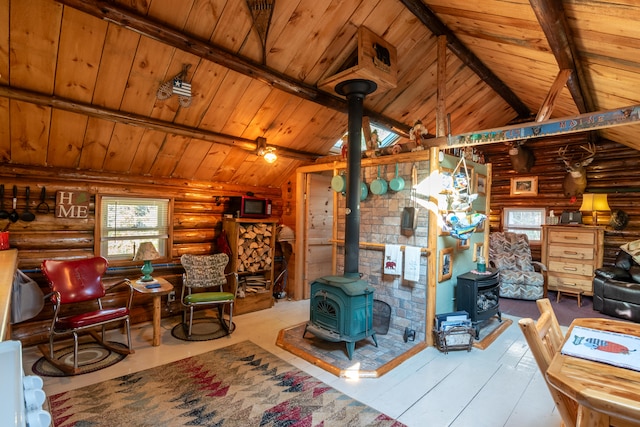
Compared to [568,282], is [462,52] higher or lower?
higher

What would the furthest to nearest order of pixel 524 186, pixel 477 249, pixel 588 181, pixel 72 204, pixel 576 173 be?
1. pixel 524 186
2. pixel 588 181
3. pixel 576 173
4. pixel 477 249
5. pixel 72 204

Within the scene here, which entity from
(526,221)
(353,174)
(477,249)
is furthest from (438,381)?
(526,221)

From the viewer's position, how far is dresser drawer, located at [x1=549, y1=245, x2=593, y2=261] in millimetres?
5381

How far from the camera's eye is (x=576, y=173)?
586 cm

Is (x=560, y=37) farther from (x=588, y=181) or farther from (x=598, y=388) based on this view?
(x=588, y=181)

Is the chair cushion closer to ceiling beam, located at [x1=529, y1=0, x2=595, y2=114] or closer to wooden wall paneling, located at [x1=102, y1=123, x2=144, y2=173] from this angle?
wooden wall paneling, located at [x1=102, y1=123, x2=144, y2=173]

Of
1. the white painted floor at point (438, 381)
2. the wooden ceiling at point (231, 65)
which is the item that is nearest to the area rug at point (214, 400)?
the white painted floor at point (438, 381)

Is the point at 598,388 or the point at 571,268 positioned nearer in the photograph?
the point at 598,388

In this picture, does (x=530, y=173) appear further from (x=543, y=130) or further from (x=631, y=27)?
(x=631, y=27)

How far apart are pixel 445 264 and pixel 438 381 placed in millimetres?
1404

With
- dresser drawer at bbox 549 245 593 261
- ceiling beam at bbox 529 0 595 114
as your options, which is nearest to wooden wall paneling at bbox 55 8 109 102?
ceiling beam at bbox 529 0 595 114

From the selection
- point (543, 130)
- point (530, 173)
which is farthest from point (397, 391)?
point (530, 173)

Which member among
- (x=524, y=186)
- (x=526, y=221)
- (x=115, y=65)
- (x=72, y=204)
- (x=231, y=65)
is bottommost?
(x=526, y=221)

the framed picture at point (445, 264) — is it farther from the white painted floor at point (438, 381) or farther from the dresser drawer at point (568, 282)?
the dresser drawer at point (568, 282)
